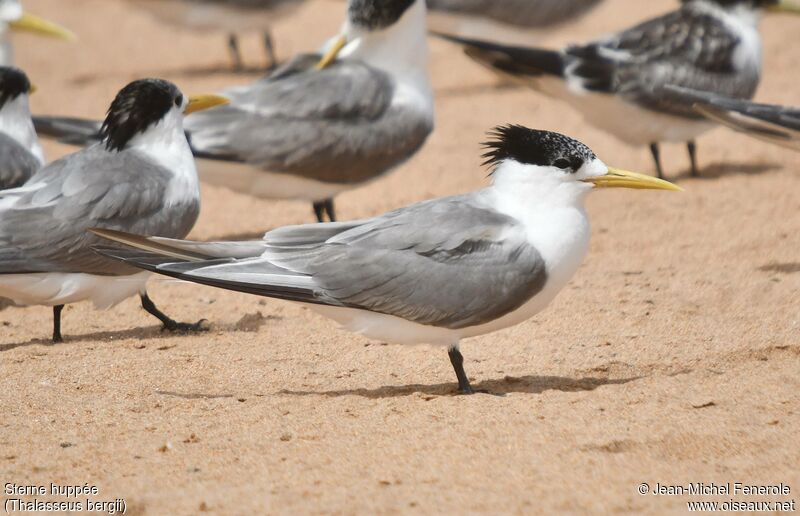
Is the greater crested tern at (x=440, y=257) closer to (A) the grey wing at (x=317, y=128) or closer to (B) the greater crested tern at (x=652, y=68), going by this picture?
(A) the grey wing at (x=317, y=128)

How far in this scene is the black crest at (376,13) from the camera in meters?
7.41

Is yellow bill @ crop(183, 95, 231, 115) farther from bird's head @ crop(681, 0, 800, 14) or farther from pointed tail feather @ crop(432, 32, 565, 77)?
bird's head @ crop(681, 0, 800, 14)

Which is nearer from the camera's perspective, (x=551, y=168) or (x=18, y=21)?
(x=551, y=168)

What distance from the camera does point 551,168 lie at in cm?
467

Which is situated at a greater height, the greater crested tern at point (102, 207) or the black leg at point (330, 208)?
the greater crested tern at point (102, 207)

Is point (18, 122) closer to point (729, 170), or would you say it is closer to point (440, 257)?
point (440, 257)

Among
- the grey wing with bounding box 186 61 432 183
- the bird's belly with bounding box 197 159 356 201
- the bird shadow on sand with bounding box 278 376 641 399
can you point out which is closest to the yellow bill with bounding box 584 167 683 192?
the bird shadow on sand with bounding box 278 376 641 399

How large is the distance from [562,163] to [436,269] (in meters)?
0.59

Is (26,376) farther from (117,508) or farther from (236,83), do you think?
(236,83)

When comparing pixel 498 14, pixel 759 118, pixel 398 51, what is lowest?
pixel 498 14

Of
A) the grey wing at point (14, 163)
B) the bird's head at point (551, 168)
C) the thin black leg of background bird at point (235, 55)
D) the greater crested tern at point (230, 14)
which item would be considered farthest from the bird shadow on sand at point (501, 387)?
the thin black leg of background bird at point (235, 55)

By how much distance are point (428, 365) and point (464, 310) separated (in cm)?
68

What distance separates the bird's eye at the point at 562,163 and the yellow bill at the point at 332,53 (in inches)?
117

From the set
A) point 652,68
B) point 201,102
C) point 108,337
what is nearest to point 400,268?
point 108,337
